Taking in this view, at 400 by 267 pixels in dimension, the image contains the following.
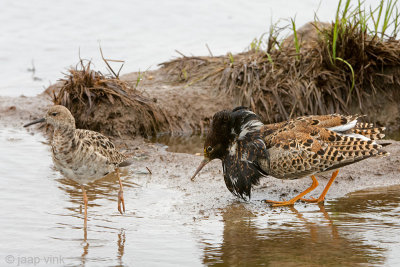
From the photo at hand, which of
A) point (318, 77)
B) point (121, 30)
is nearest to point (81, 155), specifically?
point (318, 77)

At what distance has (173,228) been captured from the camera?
19.9 ft

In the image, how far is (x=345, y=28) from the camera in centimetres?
934

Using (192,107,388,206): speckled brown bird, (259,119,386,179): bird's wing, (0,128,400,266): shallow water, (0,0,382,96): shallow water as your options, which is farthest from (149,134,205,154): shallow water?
(0,0,382,96): shallow water

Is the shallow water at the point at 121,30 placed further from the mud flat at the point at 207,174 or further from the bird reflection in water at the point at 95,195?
the bird reflection in water at the point at 95,195

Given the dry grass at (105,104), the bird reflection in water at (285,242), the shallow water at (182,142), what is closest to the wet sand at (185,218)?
the bird reflection in water at (285,242)

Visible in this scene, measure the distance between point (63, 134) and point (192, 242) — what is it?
5.34ft

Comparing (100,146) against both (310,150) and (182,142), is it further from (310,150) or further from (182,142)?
(182,142)

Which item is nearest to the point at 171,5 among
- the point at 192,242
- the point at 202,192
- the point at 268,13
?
the point at 268,13

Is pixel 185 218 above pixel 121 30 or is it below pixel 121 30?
below

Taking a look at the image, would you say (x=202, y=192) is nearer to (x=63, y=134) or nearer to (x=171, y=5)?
(x=63, y=134)

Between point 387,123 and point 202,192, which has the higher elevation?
point 387,123

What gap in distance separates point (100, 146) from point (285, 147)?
1973 millimetres

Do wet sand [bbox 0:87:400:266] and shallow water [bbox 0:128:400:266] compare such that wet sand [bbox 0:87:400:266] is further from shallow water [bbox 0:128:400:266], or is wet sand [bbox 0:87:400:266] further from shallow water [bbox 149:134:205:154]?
shallow water [bbox 149:134:205:154]

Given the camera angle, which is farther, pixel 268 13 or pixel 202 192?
pixel 268 13
